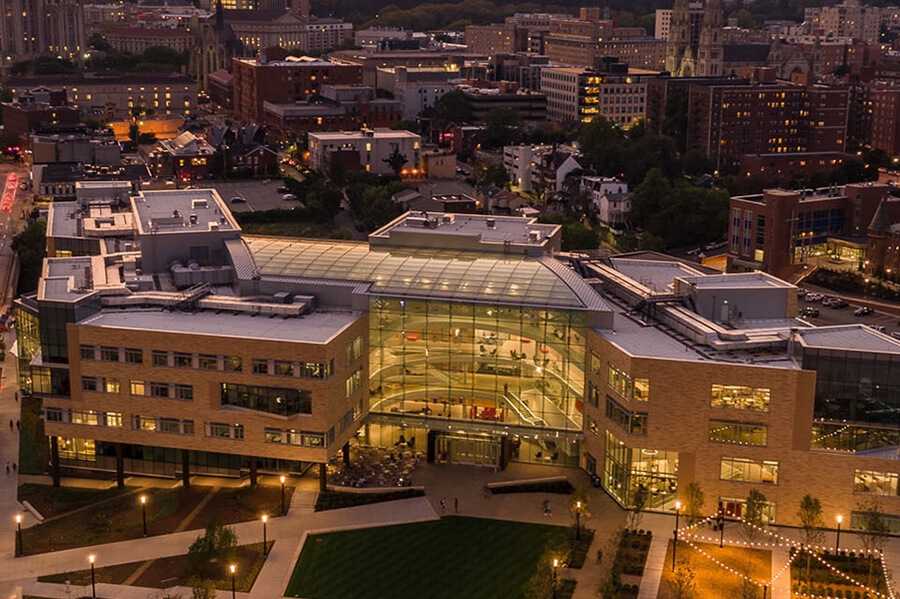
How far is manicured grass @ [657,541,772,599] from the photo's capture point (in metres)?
58.1

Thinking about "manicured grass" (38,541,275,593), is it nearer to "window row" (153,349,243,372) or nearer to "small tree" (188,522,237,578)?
"small tree" (188,522,237,578)

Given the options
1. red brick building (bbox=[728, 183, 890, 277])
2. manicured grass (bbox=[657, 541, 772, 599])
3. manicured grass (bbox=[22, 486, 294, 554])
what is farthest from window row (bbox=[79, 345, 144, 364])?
red brick building (bbox=[728, 183, 890, 277])

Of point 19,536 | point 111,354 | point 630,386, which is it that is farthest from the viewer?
point 111,354

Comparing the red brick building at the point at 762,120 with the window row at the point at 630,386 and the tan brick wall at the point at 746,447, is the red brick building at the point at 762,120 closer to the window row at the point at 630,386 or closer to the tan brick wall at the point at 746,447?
the window row at the point at 630,386

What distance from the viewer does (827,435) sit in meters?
63.6

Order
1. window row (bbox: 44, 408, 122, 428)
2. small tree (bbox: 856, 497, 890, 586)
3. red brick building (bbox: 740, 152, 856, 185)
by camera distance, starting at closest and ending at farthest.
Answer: small tree (bbox: 856, 497, 890, 586) → window row (bbox: 44, 408, 122, 428) → red brick building (bbox: 740, 152, 856, 185)

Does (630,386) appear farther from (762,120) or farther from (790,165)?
(762,120)

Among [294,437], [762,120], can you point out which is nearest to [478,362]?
[294,437]

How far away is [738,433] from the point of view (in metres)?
64.6

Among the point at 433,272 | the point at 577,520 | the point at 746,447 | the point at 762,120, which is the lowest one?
the point at 577,520

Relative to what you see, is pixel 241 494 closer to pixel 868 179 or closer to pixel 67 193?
pixel 67 193

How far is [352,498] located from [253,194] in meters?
105

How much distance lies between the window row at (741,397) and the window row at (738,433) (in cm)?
89

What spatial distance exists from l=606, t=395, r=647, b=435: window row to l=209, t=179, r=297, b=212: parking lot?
94.3 m
